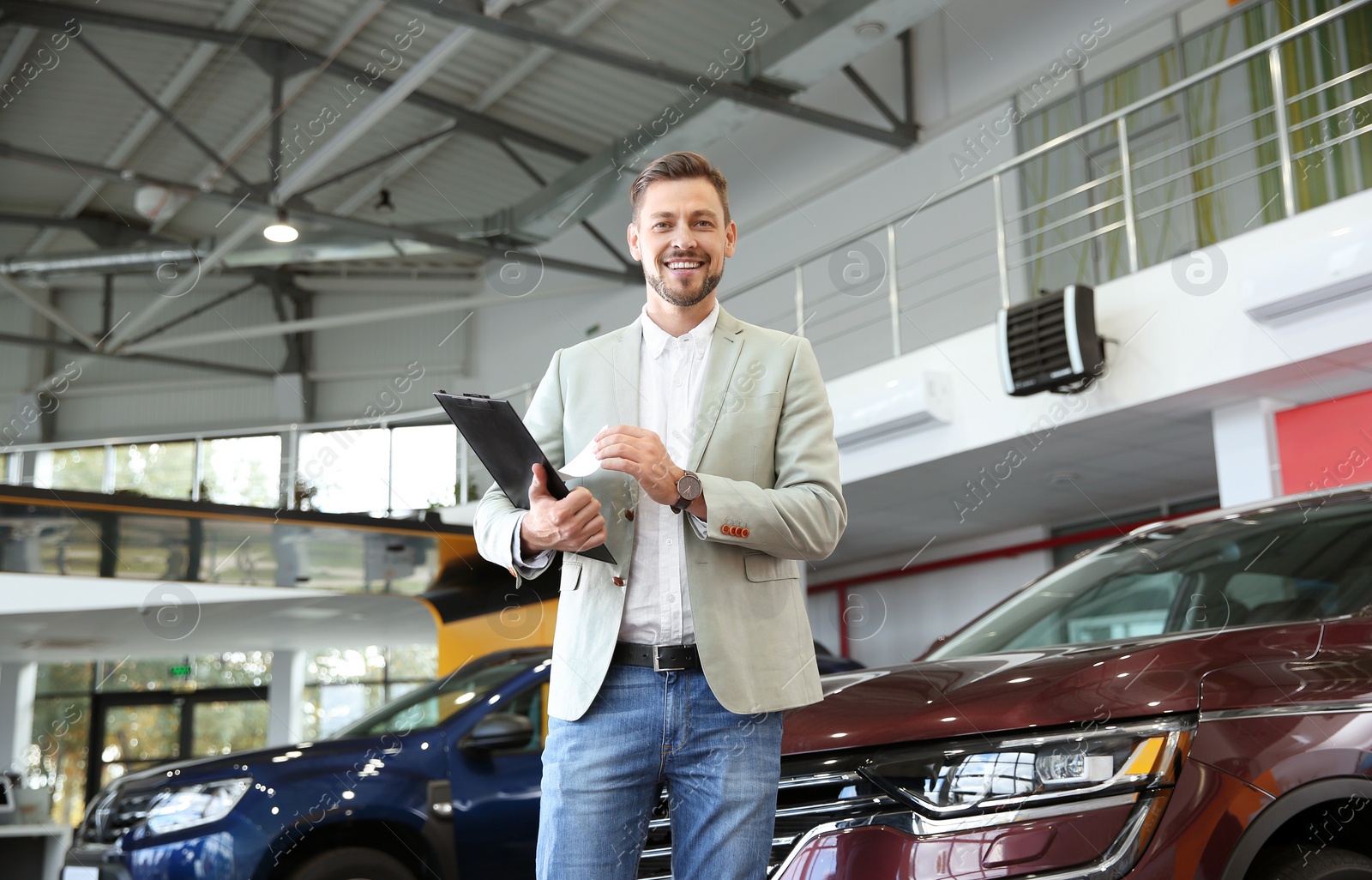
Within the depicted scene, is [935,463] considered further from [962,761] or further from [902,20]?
[962,761]

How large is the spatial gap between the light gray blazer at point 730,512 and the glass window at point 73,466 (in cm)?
1631

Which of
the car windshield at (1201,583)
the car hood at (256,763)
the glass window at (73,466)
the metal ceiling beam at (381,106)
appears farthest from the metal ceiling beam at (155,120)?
the car windshield at (1201,583)

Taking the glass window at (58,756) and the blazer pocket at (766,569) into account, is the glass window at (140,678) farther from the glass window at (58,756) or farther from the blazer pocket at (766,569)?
the blazer pocket at (766,569)

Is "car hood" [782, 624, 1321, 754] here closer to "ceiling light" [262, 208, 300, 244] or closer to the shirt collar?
the shirt collar

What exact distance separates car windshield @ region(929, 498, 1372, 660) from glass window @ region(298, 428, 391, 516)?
8783mm

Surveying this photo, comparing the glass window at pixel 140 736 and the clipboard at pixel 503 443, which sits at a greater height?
the clipboard at pixel 503 443

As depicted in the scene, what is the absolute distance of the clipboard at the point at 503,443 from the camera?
135 centimetres

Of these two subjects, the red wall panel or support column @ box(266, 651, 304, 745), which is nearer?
the red wall panel

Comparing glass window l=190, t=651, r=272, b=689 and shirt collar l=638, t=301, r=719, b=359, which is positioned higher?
shirt collar l=638, t=301, r=719, b=359

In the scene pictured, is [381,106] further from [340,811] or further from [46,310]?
[340,811]

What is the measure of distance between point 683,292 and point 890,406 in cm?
A: 558

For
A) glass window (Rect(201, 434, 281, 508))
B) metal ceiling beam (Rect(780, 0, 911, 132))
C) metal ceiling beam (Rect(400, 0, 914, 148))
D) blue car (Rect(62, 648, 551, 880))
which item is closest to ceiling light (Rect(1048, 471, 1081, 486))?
metal ceiling beam (Rect(400, 0, 914, 148))

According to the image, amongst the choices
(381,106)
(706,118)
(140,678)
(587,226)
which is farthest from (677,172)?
(140,678)

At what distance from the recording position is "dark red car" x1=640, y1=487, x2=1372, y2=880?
1.75m
